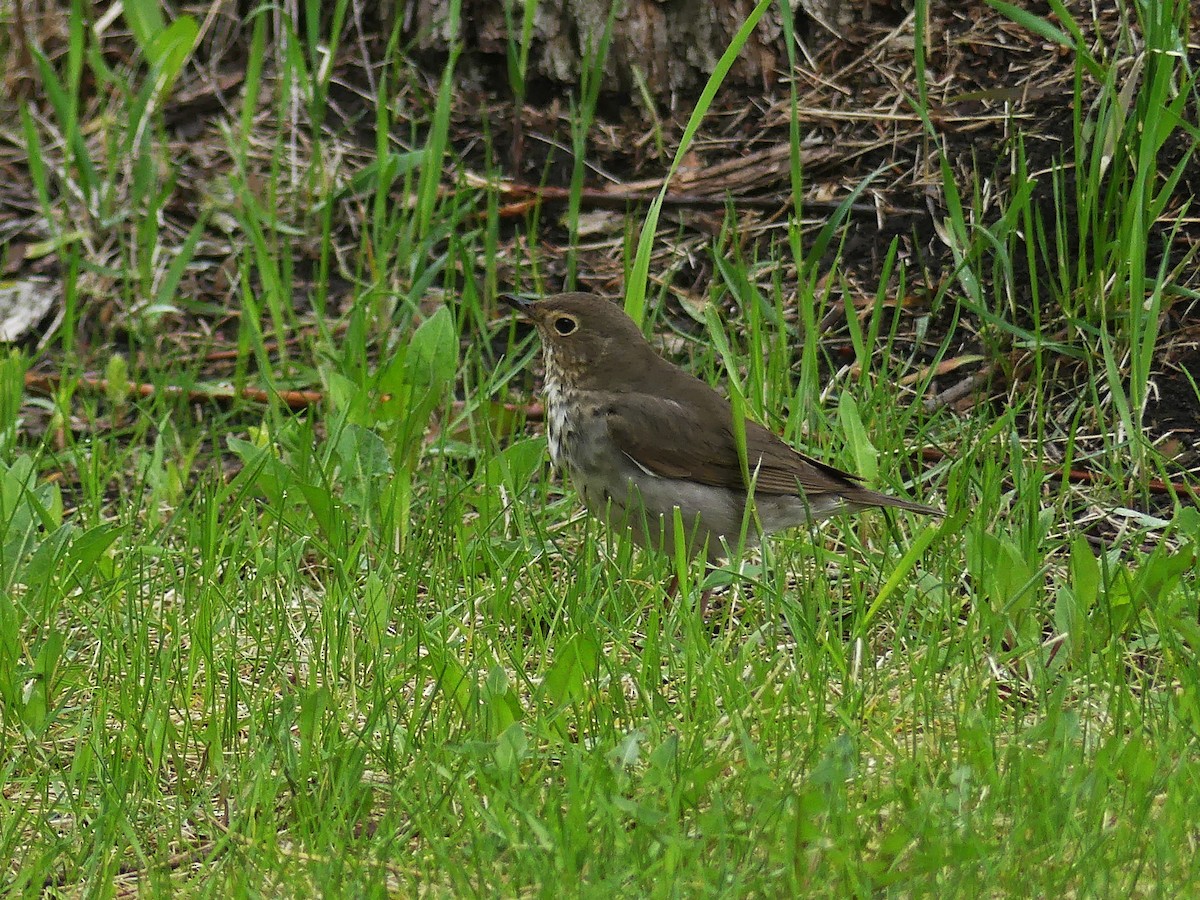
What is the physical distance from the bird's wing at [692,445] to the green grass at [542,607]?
25 cm

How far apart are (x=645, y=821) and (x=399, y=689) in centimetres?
102

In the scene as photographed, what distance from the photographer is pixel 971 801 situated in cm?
337

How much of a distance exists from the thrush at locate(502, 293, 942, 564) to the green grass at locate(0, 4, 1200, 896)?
6.1 inches

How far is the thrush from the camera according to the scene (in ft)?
16.6

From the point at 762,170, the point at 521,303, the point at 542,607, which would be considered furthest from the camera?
the point at 762,170

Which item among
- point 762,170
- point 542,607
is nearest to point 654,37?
point 762,170

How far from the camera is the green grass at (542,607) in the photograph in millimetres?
3307

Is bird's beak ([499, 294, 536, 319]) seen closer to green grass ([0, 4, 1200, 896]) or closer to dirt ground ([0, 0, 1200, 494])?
green grass ([0, 4, 1200, 896])

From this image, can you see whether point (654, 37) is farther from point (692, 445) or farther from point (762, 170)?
point (692, 445)

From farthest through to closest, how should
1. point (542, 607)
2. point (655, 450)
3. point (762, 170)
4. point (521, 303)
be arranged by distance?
point (762, 170) < point (521, 303) < point (655, 450) < point (542, 607)

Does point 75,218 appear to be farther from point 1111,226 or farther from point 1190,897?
point 1190,897

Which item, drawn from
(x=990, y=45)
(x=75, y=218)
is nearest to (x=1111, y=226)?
(x=990, y=45)

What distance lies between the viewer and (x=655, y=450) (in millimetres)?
5227

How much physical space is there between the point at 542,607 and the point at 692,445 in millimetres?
976
